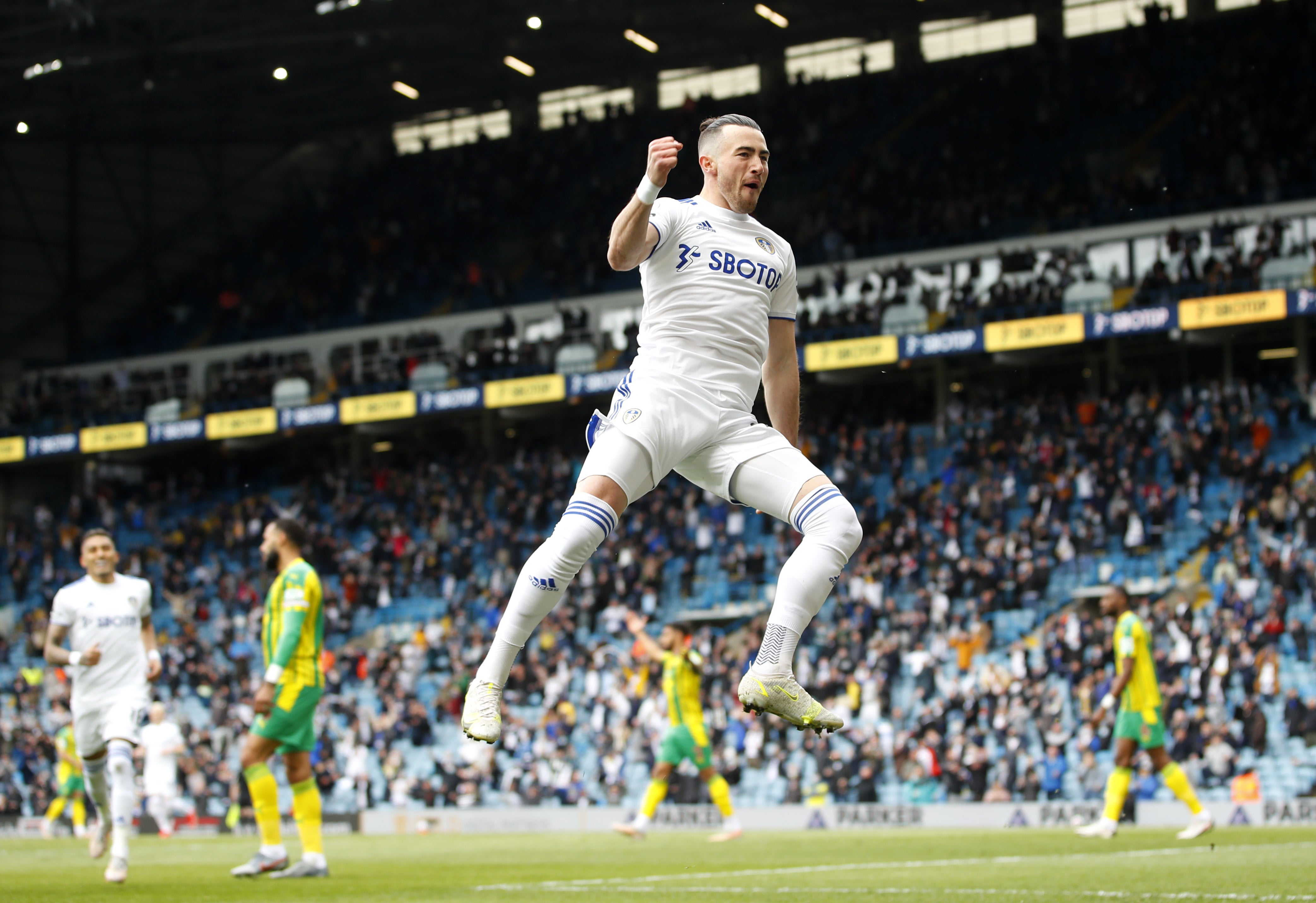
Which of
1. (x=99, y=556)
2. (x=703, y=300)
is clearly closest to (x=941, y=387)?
(x=99, y=556)

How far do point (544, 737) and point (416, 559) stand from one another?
9.52 metres

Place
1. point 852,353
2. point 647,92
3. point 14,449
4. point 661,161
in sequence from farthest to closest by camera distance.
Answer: point 647,92 < point 14,449 < point 852,353 < point 661,161

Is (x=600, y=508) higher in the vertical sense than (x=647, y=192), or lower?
lower

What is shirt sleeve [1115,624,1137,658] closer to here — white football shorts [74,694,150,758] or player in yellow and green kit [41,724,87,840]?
white football shorts [74,694,150,758]

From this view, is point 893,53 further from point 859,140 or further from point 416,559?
point 416,559

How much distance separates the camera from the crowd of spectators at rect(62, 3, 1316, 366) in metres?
34.6

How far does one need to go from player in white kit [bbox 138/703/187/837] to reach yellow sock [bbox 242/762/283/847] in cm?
1338

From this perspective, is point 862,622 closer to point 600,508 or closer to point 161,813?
point 161,813

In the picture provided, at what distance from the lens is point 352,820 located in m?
→ 26.0

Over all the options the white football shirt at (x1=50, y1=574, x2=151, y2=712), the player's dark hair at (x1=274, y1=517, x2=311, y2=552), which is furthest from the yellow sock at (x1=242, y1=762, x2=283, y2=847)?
the player's dark hair at (x1=274, y1=517, x2=311, y2=552)

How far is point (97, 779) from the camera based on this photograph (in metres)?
11.9

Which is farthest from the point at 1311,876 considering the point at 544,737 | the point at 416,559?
the point at 416,559

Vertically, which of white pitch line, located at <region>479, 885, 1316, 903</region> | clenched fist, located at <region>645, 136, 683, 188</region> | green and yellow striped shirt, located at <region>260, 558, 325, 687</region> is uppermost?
clenched fist, located at <region>645, 136, 683, 188</region>

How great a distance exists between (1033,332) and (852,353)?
3.86 metres
